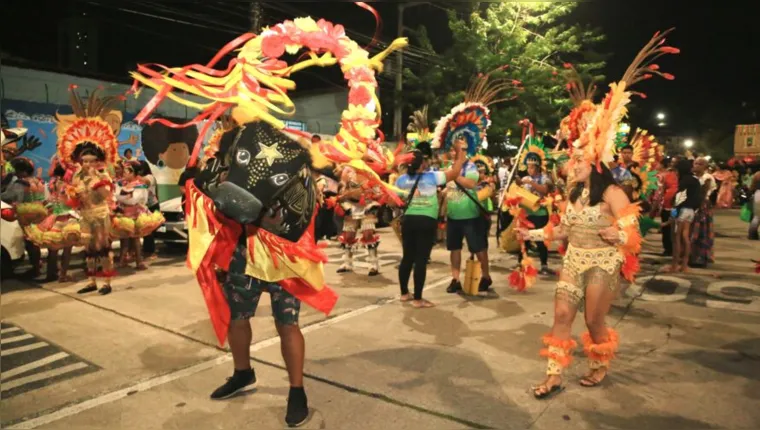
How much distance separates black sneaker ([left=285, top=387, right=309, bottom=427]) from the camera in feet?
11.2

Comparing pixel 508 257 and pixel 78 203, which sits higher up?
pixel 78 203

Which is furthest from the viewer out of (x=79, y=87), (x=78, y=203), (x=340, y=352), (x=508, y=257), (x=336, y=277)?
(x=79, y=87)

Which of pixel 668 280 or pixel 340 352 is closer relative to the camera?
pixel 340 352

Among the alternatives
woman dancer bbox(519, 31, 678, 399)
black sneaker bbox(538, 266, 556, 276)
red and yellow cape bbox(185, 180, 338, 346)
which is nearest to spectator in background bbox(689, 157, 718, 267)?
black sneaker bbox(538, 266, 556, 276)

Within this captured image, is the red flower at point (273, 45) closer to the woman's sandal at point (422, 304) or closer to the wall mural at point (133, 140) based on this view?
the woman's sandal at point (422, 304)

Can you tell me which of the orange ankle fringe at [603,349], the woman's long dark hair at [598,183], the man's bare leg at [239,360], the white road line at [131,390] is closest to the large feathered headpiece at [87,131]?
the white road line at [131,390]

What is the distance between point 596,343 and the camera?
4086 millimetres

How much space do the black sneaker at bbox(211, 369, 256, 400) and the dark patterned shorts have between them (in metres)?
0.60

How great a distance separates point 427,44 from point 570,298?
15.6m

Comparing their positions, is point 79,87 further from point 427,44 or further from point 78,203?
point 427,44

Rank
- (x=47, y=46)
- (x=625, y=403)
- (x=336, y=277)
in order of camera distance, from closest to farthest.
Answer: (x=625, y=403), (x=336, y=277), (x=47, y=46)

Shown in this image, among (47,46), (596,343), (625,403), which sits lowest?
(625,403)

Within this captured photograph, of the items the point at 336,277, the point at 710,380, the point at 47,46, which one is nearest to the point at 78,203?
the point at 336,277

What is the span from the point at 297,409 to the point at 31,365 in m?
2.62
